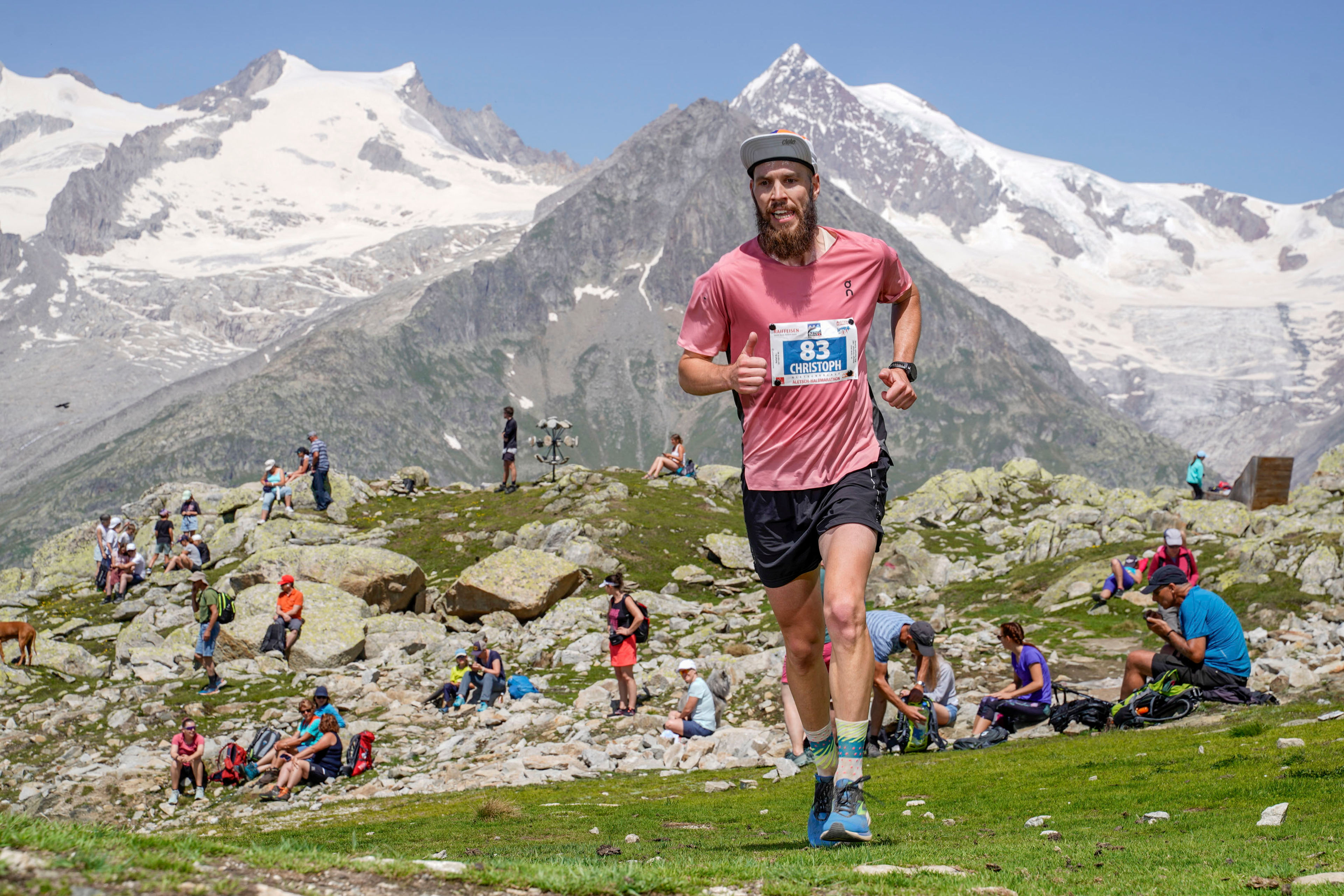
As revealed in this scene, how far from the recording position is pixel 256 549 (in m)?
42.5

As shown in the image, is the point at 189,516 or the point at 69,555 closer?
the point at 189,516

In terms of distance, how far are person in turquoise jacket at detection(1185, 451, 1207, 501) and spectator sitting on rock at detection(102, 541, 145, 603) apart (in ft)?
147

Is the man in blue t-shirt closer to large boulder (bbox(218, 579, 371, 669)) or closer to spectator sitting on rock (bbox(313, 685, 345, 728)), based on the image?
spectator sitting on rock (bbox(313, 685, 345, 728))

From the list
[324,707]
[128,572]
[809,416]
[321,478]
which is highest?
[321,478]

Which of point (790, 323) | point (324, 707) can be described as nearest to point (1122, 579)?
point (324, 707)

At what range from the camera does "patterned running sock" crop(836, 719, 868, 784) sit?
7035 millimetres

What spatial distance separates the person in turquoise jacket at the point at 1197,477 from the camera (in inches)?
1907

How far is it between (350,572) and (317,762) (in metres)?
15.7

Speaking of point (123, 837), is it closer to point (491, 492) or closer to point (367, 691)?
point (367, 691)

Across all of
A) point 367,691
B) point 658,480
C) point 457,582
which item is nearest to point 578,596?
point 457,582

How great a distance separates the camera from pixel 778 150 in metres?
7.62

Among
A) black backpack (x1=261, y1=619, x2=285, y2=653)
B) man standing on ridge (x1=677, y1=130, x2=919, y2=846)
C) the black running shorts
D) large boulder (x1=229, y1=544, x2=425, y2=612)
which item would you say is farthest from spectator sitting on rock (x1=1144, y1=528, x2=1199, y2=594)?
large boulder (x1=229, y1=544, x2=425, y2=612)

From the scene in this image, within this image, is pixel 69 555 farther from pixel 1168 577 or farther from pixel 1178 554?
pixel 1168 577

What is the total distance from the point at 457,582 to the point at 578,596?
4.06m
